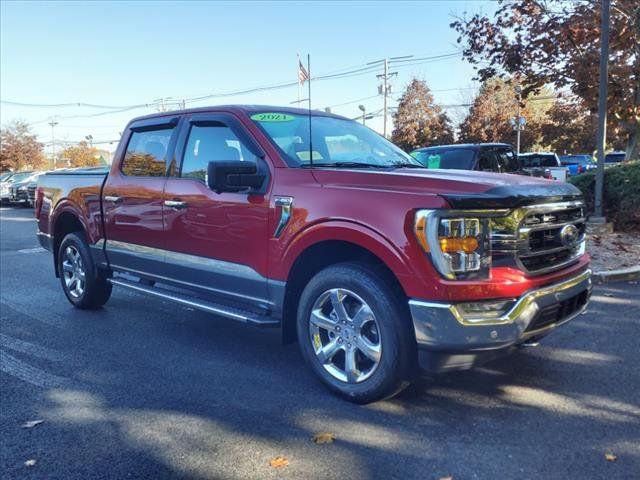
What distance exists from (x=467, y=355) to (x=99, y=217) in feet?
13.8

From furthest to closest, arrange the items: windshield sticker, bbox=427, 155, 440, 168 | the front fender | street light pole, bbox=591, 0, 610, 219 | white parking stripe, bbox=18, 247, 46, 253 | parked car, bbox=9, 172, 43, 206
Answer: parked car, bbox=9, 172, 43, 206, white parking stripe, bbox=18, 247, 46, 253, windshield sticker, bbox=427, 155, 440, 168, street light pole, bbox=591, 0, 610, 219, the front fender

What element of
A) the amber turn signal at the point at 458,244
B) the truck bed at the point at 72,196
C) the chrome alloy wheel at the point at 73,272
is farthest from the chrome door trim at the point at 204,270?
the amber turn signal at the point at 458,244

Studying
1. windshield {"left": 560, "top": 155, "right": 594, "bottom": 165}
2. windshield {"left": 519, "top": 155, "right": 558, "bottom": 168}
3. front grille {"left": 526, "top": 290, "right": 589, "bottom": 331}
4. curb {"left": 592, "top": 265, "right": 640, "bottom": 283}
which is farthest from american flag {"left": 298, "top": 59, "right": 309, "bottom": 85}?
windshield {"left": 560, "top": 155, "right": 594, "bottom": 165}

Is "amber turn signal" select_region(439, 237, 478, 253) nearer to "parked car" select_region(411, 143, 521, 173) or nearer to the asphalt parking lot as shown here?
the asphalt parking lot

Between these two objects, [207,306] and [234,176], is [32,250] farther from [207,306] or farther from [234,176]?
[234,176]

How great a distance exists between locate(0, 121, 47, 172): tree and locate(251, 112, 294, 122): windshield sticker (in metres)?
55.7

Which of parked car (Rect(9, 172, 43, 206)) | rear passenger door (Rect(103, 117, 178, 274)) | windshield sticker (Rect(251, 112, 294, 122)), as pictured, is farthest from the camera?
parked car (Rect(9, 172, 43, 206))

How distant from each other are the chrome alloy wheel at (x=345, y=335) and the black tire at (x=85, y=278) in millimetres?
3281

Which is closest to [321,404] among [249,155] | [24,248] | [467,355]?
[467,355]

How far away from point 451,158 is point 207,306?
6925mm

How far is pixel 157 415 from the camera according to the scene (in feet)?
11.9

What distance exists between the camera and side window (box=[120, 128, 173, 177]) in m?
5.15

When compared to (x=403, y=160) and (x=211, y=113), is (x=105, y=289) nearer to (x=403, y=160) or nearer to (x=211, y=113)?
(x=211, y=113)

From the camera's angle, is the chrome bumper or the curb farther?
the curb
